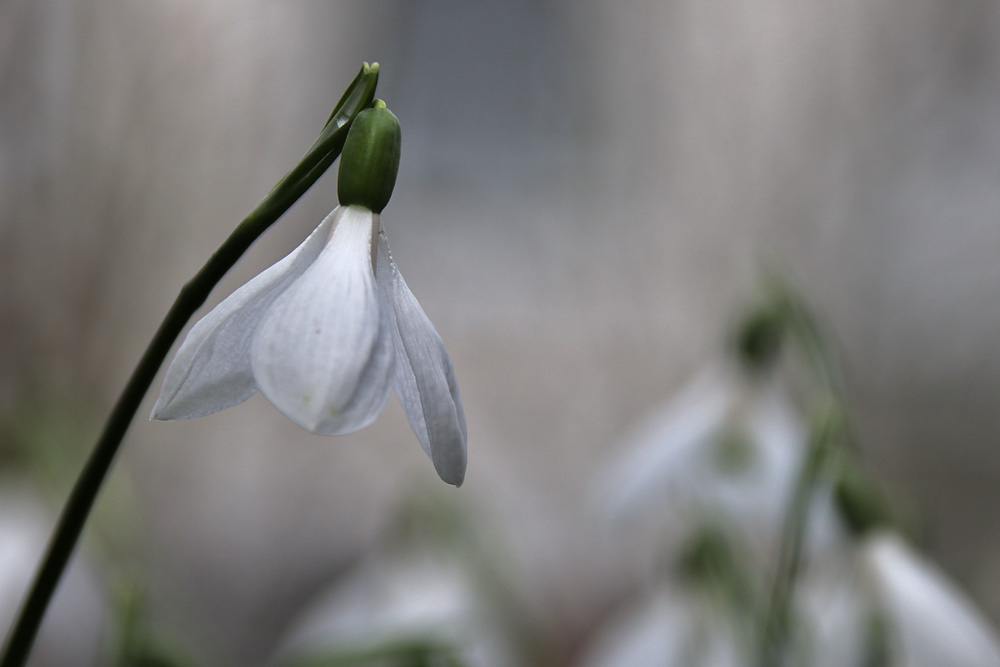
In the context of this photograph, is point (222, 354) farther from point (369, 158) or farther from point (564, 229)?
point (564, 229)

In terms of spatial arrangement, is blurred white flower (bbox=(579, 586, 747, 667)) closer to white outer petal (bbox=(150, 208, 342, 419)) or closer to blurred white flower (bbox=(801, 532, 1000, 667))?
blurred white flower (bbox=(801, 532, 1000, 667))

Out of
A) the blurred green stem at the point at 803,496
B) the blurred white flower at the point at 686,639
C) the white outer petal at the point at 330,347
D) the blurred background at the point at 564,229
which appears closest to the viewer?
the white outer petal at the point at 330,347

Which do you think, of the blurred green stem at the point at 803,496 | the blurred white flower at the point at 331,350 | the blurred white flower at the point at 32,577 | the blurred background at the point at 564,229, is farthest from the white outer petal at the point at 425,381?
the blurred background at the point at 564,229

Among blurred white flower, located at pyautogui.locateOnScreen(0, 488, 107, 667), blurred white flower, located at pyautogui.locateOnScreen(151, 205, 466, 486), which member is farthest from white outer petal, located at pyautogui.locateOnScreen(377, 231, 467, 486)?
blurred white flower, located at pyautogui.locateOnScreen(0, 488, 107, 667)

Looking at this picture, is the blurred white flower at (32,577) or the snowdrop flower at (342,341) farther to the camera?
the blurred white flower at (32,577)

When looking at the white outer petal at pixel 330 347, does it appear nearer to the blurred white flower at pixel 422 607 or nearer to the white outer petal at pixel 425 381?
the white outer petal at pixel 425 381

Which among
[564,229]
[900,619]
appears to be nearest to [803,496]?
[900,619]

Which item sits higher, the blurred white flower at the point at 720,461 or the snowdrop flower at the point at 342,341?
the snowdrop flower at the point at 342,341
